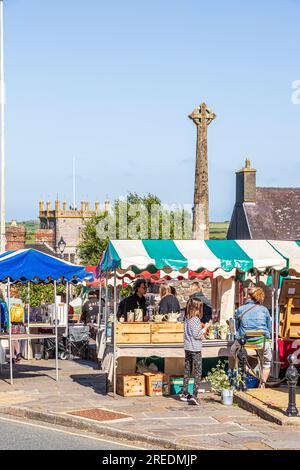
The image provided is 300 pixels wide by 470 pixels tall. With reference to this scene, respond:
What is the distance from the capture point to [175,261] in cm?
1461

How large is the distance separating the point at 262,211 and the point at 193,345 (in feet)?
137

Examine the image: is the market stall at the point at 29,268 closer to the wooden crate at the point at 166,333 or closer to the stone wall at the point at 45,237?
the wooden crate at the point at 166,333

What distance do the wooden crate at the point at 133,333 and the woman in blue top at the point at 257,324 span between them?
154cm

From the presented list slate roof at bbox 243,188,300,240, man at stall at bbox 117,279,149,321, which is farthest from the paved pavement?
slate roof at bbox 243,188,300,240

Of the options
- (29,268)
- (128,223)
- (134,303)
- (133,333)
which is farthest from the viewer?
(128,223)

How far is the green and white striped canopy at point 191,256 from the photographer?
47.5 ft

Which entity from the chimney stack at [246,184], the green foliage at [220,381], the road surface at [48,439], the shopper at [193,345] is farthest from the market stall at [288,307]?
the chimney stack at [246,184]

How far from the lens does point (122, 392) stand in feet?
48.9

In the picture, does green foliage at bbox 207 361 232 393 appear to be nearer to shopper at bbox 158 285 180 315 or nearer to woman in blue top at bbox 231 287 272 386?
woman in blue top at bbox 231 287 272 386

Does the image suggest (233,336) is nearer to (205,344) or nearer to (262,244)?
(205,344)

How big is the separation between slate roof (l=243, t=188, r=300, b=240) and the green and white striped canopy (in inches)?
1459

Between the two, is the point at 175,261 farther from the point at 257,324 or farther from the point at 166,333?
the point at 257,324

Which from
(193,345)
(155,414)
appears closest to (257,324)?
(193,345)
